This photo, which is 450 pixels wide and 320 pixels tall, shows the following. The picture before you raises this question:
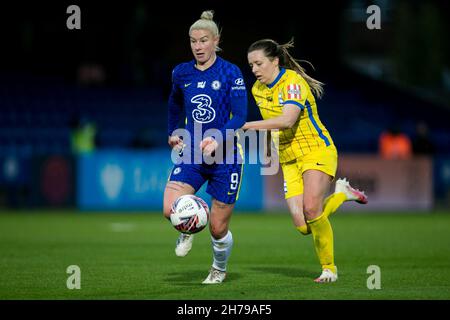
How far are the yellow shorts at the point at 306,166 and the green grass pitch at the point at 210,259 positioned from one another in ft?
2.88

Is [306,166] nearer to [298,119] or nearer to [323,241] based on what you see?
[298,119]

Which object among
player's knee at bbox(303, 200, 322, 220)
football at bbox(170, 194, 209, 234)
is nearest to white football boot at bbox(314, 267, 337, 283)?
player's knee at bbox(303, 200, 322, 220)

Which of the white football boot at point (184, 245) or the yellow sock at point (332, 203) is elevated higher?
the yellow sock at point (332, 203)

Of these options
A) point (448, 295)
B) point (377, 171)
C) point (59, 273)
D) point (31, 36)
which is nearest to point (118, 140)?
point (377, 171)

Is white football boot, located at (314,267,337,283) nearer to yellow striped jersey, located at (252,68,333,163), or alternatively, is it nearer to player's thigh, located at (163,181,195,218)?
yellow striped jersey, located at (252,68,333,163)

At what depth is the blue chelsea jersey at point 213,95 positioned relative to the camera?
8.52 meters

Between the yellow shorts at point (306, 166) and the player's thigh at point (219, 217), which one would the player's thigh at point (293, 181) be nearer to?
the yellow shorts at point (306, 166)

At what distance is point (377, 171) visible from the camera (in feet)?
70.7

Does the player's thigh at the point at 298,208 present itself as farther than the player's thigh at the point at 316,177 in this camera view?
Yes

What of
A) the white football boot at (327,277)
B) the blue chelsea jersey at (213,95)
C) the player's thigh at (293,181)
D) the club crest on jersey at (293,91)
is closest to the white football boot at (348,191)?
the player's thigh at (293,181)

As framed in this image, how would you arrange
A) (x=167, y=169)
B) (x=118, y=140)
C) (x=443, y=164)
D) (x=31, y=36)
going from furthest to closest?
1. (x=31, y=36)
2. (x=118, y=140)
3. (x=443, y=164)
4. (x=167, y=169)

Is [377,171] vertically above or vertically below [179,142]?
below
